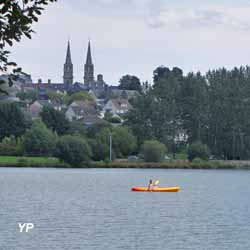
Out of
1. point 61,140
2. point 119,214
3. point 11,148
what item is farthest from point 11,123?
point 119,214

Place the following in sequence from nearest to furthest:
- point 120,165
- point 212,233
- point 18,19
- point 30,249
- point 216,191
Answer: point 18,19 → point 30,249 → point 212,233 → point 216,191 → point 120,165

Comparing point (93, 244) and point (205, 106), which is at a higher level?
point (205, 106)

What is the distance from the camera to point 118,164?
355ft

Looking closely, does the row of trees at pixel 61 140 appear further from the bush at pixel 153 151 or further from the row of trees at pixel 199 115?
the row of trees at pixel 199 115

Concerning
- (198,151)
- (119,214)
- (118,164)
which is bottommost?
(119,214)

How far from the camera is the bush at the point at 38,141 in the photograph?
366 feet

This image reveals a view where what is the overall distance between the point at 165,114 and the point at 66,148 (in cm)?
2401

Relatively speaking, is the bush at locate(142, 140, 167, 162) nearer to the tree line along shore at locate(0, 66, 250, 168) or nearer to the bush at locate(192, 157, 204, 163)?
the tree line along shore at locate(0, 66, 250, 168)

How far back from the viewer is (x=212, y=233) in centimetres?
3822

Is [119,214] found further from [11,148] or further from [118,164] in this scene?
[11,148]

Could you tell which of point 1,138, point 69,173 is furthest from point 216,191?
point 1,138

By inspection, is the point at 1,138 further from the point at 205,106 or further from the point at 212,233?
the point at 212,233

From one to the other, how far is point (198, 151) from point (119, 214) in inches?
2535

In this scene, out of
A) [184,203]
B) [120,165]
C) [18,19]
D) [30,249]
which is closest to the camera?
[18,19]
